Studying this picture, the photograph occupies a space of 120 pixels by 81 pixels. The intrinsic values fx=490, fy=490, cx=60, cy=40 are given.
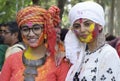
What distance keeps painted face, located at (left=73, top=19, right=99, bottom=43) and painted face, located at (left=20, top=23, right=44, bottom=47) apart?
0.45 metres

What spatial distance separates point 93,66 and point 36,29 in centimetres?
79

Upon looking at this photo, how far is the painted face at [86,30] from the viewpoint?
15.3 ft

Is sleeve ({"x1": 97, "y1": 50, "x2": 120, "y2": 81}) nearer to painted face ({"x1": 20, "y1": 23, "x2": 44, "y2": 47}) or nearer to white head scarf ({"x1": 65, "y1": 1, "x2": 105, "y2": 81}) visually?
white head scarf ({"x1": 65, "y1": 1, "x2": 105, "y2": 81})

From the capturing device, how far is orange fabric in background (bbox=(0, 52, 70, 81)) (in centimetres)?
485

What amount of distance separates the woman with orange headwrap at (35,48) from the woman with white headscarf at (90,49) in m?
0.22

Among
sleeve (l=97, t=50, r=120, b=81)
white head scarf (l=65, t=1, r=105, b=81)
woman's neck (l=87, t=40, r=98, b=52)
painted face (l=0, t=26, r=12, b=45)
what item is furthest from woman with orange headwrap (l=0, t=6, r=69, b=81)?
painted face (l=0, t=26, r=12, b=45)

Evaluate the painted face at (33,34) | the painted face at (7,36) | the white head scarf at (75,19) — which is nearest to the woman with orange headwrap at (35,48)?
the painted face at (33,34)

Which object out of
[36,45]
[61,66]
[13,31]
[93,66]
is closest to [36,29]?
[36,45]

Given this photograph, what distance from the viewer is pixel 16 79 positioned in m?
4.87

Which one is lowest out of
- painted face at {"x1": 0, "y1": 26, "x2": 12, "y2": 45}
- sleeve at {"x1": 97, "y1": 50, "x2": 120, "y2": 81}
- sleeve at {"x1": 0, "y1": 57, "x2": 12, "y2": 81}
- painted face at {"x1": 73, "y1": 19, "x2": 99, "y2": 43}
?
painted face at {"x1": 0, "y1": 26, "x2": 12, "y2": 45}

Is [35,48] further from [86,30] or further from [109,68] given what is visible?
[109,68]

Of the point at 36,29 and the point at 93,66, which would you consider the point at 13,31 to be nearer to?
the point at 36,29

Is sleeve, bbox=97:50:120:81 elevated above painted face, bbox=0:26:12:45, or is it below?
above

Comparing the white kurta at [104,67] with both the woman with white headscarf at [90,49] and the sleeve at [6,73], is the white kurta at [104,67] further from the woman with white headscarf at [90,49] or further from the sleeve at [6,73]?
the sleeve at [6,73]
